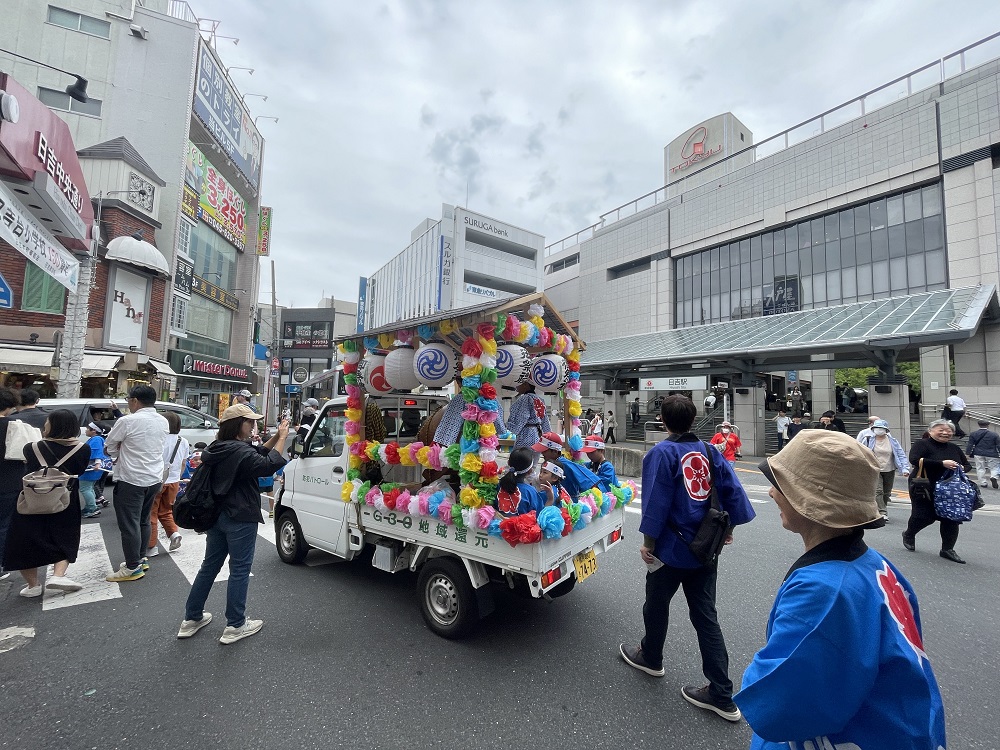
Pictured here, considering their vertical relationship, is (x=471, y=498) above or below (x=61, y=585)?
above

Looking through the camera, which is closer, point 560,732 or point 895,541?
point 560,732

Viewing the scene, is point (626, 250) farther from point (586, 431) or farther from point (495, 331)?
point (495, 331)

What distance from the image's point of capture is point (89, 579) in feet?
15.1

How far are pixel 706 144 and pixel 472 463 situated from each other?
4257cm

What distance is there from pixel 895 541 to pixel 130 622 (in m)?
8.74

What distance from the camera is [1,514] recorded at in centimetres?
397

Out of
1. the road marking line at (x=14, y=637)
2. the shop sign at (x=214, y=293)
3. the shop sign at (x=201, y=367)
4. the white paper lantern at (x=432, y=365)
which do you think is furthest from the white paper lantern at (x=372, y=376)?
the shop sign at (x=214, y=293)

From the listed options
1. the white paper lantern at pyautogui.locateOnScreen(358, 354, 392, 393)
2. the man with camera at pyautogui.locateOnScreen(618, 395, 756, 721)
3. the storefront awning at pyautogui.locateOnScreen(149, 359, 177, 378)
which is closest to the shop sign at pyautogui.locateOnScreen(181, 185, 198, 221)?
the storefront awning at pyautogui.locateOnScreen(149, 359, 177, 378)

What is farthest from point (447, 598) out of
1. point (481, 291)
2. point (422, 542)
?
point (481, 291)

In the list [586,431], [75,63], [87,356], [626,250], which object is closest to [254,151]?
[75,63]

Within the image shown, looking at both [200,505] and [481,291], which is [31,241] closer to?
[200,505]

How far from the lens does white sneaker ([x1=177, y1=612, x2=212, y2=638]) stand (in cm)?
346

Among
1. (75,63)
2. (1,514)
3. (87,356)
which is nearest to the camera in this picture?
(1,514)

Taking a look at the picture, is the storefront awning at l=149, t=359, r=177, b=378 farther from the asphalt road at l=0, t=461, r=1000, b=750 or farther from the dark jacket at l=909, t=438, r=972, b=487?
the dark jacket at l=909, t=438, r=972, b=487
